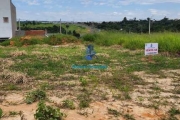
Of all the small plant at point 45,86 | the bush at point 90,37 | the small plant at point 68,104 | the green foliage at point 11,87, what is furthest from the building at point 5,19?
the small plant at point 68,104

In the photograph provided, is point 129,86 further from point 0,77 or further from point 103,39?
point 103,39

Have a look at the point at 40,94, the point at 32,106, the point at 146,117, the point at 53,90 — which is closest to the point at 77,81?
the point at 53,90

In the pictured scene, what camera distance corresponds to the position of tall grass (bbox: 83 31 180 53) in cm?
1209

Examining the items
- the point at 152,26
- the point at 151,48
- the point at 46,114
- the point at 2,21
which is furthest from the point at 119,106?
the point at 152,26

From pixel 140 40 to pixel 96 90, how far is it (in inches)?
345

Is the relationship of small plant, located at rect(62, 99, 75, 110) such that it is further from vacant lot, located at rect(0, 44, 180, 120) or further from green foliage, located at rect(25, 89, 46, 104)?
green foliage, located at rect(25, 89, 46, 104)

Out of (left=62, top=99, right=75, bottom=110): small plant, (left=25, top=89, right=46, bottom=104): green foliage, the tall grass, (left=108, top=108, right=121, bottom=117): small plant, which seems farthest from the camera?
the tall grass

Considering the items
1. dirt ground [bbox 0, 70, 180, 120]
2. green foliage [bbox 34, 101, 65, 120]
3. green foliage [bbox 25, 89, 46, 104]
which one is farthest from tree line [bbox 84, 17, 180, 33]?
green foliage [bbox 34, 101, 65, 120]

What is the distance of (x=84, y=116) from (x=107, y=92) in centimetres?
137

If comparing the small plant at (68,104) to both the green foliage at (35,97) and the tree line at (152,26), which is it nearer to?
the green foliage at (35,97)

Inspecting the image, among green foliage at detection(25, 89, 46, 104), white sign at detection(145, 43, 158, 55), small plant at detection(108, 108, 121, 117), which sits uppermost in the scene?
white sign at detection(145, 43, 158, 55)

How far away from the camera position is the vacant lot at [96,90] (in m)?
4.46

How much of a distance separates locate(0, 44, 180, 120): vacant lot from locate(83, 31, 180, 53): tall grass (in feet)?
10.4

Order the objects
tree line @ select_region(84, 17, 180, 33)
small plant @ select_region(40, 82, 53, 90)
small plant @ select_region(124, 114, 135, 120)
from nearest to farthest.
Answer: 1. small plant @ select_region(124, 114, 135, 120)
2. small plant @ select_region(40, 82, 53, 90)
3. tree line @ select_region(84, 17, 180, 33)
